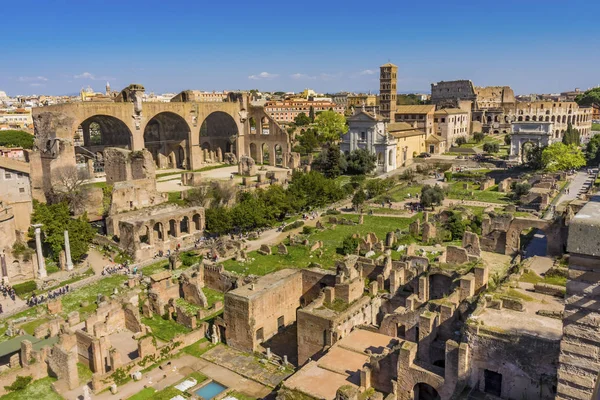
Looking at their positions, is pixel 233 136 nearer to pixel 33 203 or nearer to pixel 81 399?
pixel 33 203

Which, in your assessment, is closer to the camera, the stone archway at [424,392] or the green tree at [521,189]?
the stone archway at [424,392]

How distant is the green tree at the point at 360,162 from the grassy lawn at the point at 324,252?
21.7 m

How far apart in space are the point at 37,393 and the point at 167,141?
2111 inches

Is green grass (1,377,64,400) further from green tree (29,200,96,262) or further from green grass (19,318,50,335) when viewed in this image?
green tree (29,200,96,262)

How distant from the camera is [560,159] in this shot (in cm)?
5797

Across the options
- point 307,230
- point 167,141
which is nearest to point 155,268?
point 307,230

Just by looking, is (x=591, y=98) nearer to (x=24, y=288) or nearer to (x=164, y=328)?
(x=164, y=328)

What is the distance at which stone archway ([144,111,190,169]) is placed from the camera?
67.9m

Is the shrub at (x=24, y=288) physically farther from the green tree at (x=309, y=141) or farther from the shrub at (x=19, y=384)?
the green tree at (x=309, y=141)

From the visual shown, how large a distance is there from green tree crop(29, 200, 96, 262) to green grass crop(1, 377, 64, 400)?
14278 millimetres

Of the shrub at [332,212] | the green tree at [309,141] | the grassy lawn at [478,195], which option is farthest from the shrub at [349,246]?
the green tree at [309,141]

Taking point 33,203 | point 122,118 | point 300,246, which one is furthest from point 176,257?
point 122,118

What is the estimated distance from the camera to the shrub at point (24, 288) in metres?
27.9

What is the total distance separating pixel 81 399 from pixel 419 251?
834 inches
